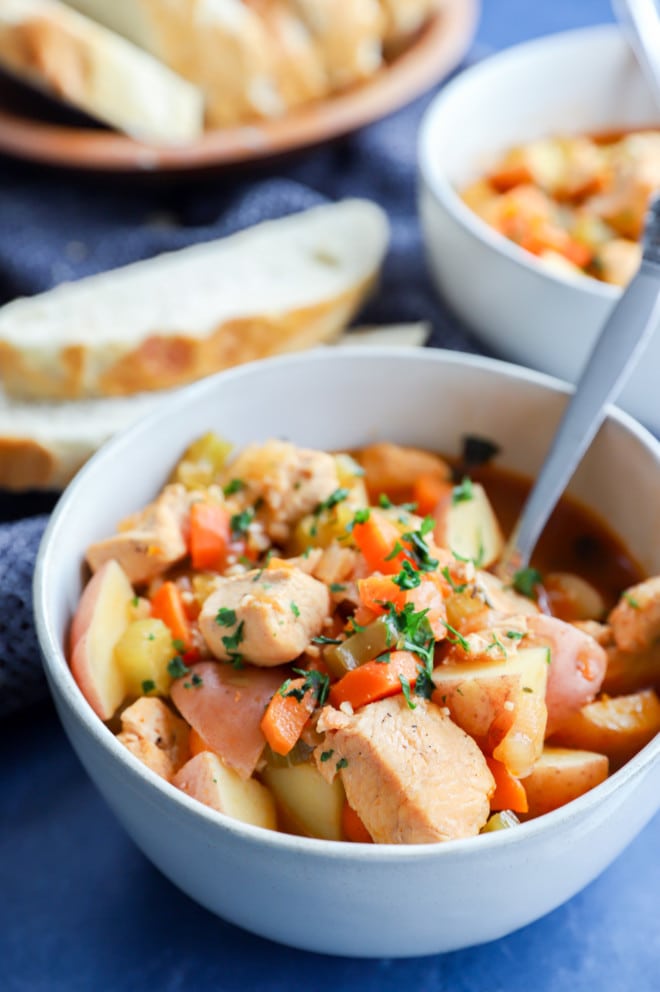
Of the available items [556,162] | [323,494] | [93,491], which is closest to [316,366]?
[323,494]

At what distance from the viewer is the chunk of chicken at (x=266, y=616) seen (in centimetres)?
144

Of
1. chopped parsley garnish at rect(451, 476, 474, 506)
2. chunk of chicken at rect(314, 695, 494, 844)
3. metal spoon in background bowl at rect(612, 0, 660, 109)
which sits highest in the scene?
metal spoon in background bowl at rect(612, 0, 660, 109)

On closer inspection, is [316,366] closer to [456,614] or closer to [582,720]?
[456,614]

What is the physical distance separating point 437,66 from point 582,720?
6.93 feet

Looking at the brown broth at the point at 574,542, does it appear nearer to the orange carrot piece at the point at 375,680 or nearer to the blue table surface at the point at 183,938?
the blue table surface at the point at 183,938

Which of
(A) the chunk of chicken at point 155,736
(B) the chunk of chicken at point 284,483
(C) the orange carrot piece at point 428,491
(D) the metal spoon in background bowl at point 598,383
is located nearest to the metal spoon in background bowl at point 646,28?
Answer: (D) the metal spoon in background bowl at point 598,383

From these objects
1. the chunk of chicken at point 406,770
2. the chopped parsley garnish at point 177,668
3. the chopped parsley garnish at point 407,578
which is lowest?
the chopped parsley garnish at point 177,668

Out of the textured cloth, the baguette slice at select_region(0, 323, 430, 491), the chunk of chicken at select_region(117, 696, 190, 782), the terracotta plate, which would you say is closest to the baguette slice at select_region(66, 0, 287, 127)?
the terracotta plate

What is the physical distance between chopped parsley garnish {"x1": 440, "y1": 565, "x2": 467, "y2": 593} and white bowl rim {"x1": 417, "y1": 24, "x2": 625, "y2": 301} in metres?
0.78

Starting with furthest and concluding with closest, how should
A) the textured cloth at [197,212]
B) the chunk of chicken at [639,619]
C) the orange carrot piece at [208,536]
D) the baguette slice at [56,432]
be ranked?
1. the textured cloth at [197,212]
2. the baguette slice at [56,432]
3. the orange carrot piece at [208,536]
4. the chunk of chicken at [639,619]

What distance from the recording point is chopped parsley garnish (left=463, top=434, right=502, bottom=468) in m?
1.98

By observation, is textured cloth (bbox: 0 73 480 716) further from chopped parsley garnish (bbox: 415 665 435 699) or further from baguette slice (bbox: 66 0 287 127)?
chopped parsley garnish (bbox: 415 665 435 699)

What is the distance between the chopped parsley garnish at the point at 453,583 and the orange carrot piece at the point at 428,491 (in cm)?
33

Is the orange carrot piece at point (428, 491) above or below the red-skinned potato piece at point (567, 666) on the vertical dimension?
below
